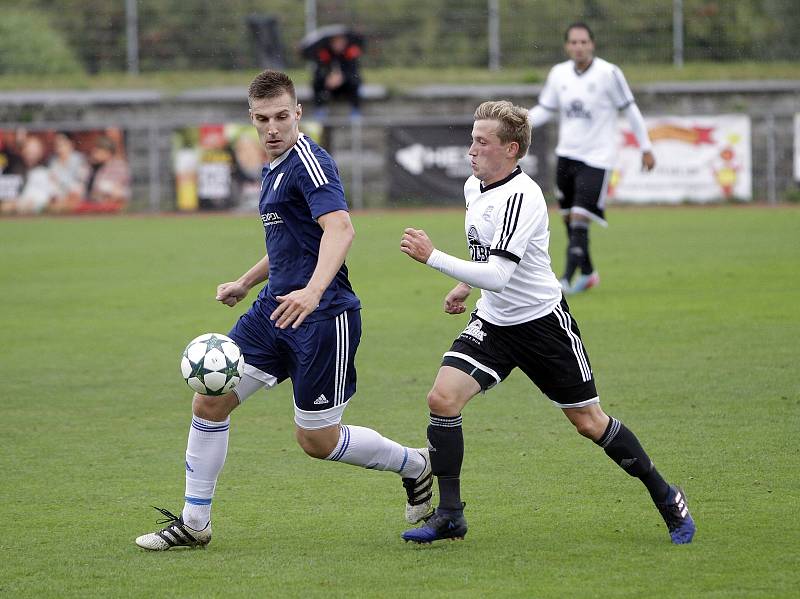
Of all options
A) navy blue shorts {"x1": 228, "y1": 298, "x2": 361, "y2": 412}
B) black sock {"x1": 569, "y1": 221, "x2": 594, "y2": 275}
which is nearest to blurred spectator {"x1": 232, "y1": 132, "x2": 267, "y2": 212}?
black sock {"x1": 569, "y1": 221, "x2": 594, "y2": 275}

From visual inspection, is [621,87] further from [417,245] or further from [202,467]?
[202,467]

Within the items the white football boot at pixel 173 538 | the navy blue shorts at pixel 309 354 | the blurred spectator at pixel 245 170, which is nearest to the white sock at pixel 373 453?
the navy blue shorts at pixel 309 354

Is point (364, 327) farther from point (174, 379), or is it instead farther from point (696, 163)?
point (696, 163)

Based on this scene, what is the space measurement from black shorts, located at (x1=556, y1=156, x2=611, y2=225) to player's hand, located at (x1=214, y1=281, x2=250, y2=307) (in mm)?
7336

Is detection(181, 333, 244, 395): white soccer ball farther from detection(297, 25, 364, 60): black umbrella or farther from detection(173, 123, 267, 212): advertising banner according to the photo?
detection(297, 25, 364, 60): black umbrella

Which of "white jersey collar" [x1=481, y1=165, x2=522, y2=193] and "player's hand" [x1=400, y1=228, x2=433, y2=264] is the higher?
"white jersey collar" [x1=481, y1=165, x2=522, y2=193]

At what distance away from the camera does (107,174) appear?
2606cm

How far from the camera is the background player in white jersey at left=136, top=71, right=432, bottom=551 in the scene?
5375 mm

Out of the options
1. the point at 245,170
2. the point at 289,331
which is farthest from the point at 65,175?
the point at 289,331

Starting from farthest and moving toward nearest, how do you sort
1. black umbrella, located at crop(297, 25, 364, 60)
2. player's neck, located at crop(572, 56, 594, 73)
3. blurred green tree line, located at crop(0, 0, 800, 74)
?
blurred green tree line, located at crop(0, 0, 800, 74) < black umbrella, located at crop(297, 25, 364, 60) < player's neck, located at crop(572, 56, 594, 73)

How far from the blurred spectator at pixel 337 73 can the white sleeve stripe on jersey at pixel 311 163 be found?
68.6ft

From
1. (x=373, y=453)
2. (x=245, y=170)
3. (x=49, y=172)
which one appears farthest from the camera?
(x=49, y=172)

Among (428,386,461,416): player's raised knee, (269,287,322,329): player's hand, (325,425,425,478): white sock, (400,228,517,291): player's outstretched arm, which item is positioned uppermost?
(400,228,517,291): player's outstretched arm

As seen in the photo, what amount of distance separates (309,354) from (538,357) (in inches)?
39.6
